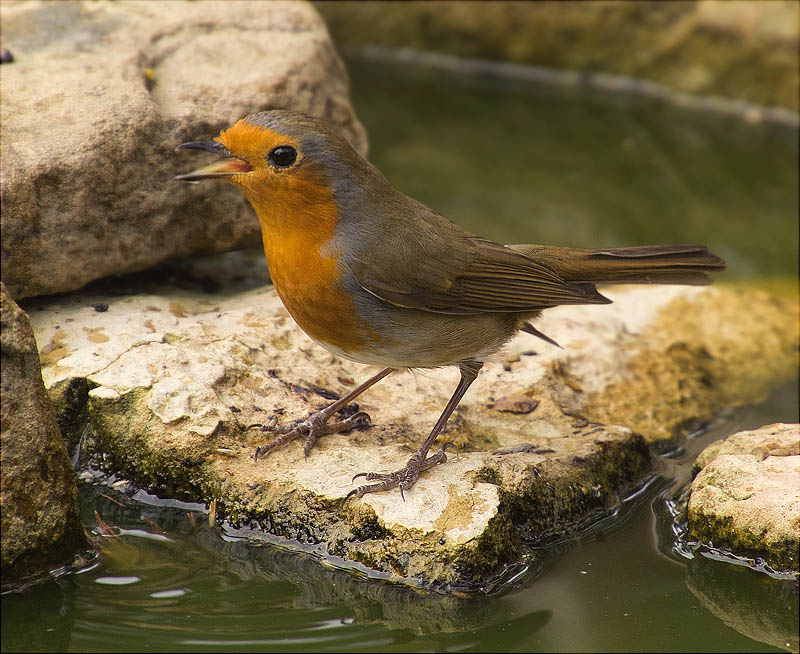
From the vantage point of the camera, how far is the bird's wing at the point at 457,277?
3.79 m

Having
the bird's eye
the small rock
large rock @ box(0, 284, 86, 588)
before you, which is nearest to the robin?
the bird's eye

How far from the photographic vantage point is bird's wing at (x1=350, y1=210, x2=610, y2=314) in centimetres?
379

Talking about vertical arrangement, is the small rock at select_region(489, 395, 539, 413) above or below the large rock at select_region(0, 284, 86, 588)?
below

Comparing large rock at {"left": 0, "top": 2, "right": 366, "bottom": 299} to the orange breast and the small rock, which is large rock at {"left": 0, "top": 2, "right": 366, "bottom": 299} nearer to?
the orange breast

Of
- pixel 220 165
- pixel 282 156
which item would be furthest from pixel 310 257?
pixel 220 165

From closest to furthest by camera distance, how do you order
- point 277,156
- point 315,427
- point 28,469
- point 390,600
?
point 28,469 → point 390,600 → point 277,156 → point 315,427

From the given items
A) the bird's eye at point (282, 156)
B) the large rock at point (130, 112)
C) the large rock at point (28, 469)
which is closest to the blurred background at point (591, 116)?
the large rock at point (130, 112)

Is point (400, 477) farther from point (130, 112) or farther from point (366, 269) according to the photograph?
point (130, 112)

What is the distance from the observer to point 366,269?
12.2 feet

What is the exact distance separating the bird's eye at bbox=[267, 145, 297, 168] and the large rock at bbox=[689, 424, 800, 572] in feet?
6.83

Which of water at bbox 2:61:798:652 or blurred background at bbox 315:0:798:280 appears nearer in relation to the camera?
water at bbox 2:61:798:652

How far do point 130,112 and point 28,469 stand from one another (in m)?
2.00

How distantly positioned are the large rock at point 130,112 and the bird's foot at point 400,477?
1.76m

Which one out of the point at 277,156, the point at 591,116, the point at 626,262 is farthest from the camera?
the point at 591,116
